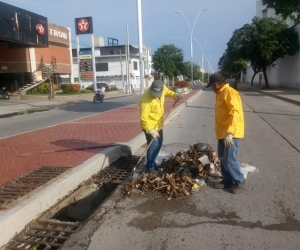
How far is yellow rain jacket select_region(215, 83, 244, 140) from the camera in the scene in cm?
439

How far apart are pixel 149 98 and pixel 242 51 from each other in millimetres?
39829

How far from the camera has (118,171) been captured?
19.9 feet

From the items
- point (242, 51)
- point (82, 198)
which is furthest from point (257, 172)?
point (242, 51)

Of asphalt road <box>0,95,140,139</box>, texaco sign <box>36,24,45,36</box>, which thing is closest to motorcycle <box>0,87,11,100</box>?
texaco sign <box>36,24,45,36</box>

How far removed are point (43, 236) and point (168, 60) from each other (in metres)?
68.6

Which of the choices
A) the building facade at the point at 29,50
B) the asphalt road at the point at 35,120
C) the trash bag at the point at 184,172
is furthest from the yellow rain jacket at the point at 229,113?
the building facade at the point at 29,50

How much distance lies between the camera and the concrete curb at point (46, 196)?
3.56 meters

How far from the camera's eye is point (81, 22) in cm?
3744

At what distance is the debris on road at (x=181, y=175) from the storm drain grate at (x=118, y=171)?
1.85 ft

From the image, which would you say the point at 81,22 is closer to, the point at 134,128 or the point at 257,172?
the point at 134,128

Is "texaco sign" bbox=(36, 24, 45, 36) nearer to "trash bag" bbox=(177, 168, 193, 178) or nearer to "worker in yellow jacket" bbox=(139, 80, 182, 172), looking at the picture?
"worker in yellow jacket" bbox=(139, 80, 182, 172)

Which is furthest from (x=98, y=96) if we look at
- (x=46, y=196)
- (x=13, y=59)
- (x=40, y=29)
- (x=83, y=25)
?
(x=46, y=196)

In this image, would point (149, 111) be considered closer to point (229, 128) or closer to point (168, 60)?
point (229, 128)

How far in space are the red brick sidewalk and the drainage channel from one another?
2.07ft
